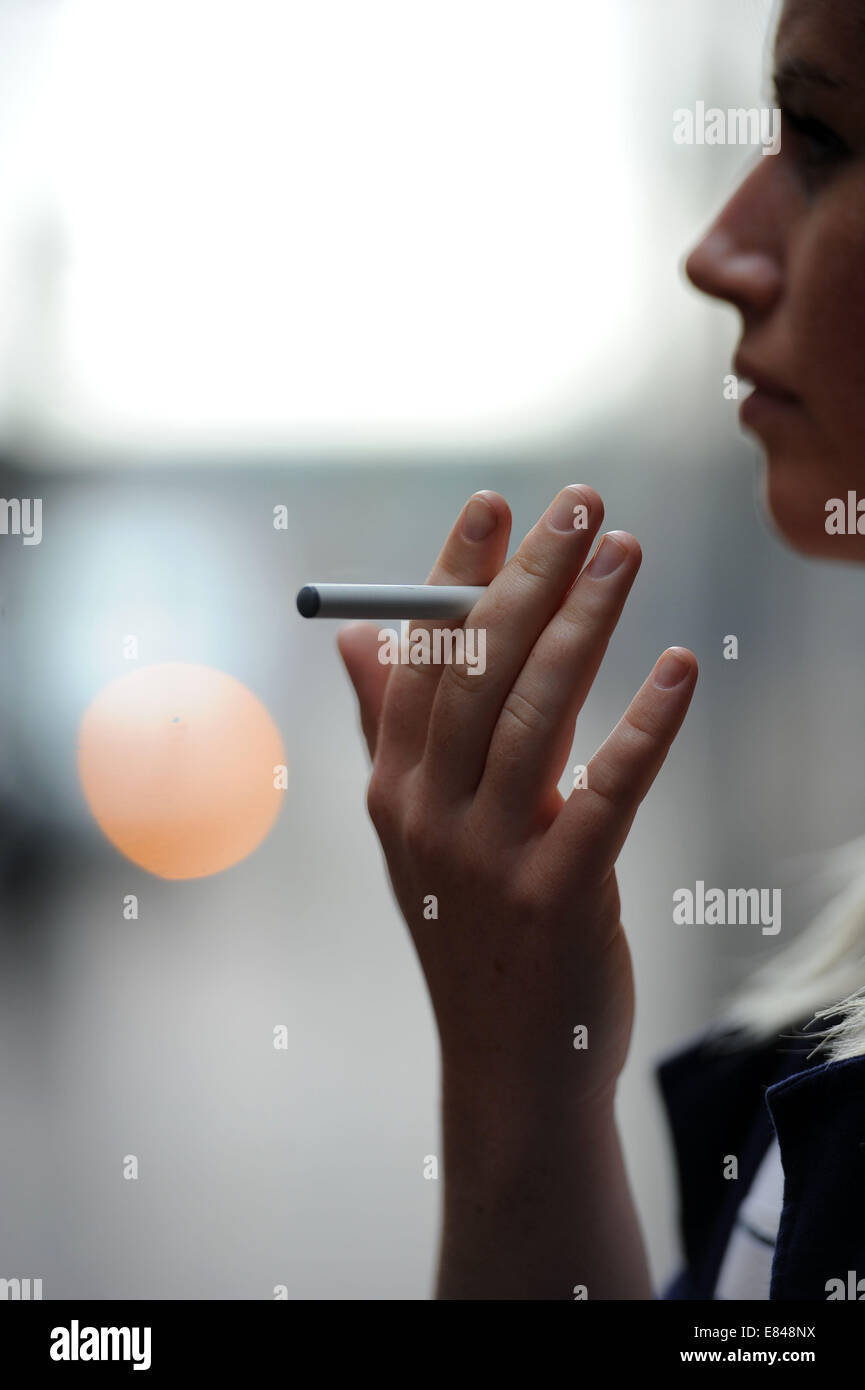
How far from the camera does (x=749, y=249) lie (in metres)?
0.43

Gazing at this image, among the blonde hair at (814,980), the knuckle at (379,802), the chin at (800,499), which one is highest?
the chin at (800,499)

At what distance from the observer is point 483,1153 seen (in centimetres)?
44

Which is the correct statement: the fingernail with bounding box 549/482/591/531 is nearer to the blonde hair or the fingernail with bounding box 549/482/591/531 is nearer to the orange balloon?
the blonde hair

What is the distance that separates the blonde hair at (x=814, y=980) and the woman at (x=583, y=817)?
44mm

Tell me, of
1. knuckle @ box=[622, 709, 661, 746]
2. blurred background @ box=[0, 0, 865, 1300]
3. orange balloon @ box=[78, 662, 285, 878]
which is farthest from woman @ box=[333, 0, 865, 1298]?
orange balloon @ box=[78, 662, 285, 878]

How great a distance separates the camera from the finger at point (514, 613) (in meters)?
0.37

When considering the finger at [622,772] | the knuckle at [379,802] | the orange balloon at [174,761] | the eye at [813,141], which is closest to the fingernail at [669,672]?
the finger at [622,772]

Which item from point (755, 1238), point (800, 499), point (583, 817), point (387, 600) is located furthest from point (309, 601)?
point (755, 1238)

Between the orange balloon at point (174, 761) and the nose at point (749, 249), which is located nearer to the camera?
the nose at point (749, 249)

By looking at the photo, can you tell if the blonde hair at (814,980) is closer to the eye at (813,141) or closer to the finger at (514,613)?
the finger at (514,613)

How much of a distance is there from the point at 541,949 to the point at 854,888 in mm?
273

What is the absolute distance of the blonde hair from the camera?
1.77 ft

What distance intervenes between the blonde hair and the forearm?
14 centimetres
